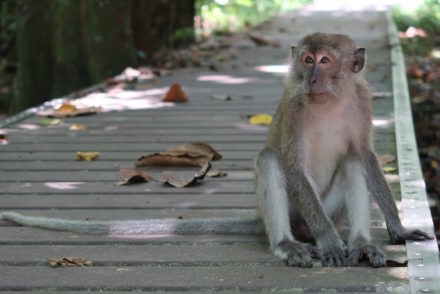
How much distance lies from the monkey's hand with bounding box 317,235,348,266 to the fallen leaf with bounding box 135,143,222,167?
1936 mm

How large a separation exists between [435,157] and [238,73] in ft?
8.16

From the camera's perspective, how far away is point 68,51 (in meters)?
9.62

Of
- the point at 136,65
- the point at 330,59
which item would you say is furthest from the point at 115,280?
the point at 136,65

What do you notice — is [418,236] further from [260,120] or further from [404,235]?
[260,120]

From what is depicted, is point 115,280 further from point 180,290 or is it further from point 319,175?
point 319,175

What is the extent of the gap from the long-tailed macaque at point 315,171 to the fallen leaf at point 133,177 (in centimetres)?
96

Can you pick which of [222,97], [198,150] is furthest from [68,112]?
[198,150]

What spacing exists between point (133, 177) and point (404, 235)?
1883 millimetres

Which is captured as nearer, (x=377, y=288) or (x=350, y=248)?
(x=377, y=288)

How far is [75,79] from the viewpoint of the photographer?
31.9 ft

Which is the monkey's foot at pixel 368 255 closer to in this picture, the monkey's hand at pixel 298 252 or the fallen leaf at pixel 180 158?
the monkey's hand at pixel 298 252

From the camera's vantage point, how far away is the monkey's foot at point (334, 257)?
3.68 metres

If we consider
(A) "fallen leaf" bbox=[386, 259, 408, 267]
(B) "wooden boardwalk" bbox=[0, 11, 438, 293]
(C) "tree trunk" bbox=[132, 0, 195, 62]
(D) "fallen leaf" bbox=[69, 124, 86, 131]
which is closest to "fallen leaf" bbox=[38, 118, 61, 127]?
(B) "wooden boardwalk" bbox=[0, 11, 438, 293]

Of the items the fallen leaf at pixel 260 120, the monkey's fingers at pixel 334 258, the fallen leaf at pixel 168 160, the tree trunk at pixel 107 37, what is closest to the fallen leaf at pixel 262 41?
the tree trunk at pixel 107 37
